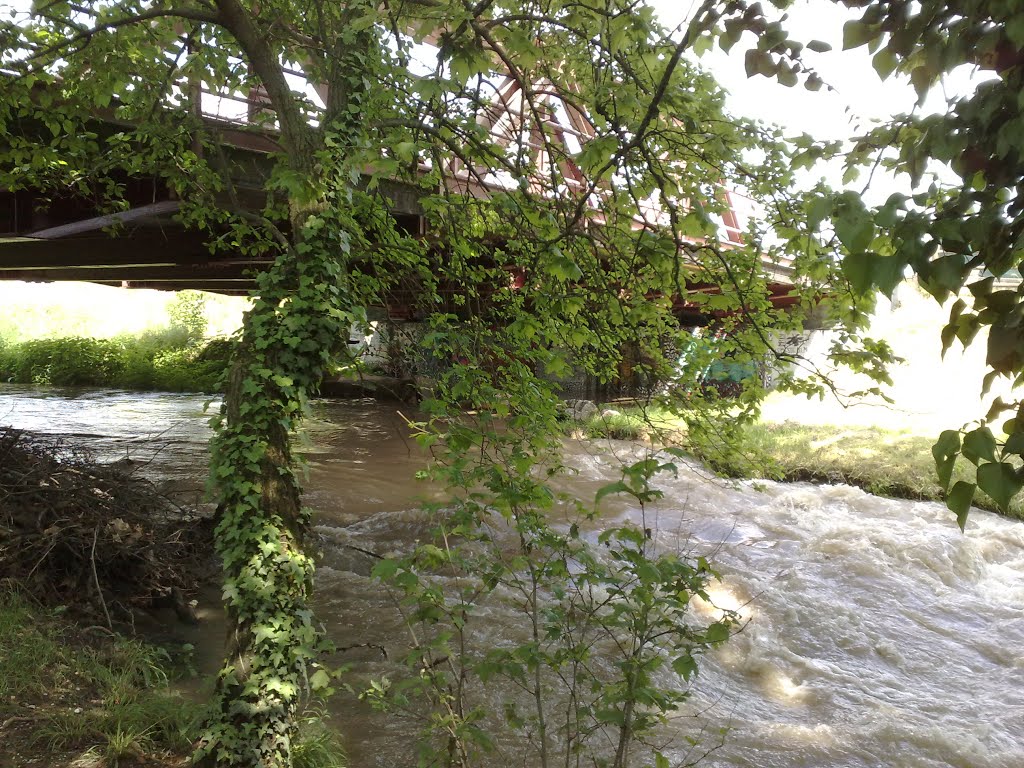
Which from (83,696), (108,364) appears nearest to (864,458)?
(83,696)

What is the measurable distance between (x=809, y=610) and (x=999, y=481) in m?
6.51

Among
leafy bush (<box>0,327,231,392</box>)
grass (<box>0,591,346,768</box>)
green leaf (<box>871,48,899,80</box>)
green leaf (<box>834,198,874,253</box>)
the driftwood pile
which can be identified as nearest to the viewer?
green leaf (<box>834,198,874,253</box>)

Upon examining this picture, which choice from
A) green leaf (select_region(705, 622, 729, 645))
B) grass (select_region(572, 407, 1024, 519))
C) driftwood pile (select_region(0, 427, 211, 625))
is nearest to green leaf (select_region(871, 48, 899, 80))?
green leaf (select_region(705, 622, 729, 645))

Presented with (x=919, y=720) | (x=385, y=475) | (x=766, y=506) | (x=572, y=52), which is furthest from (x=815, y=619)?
(x=385, y=475)

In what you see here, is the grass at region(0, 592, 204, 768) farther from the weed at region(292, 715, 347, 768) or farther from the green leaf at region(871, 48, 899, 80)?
the green leaf at region(871, 48, 899, 80)

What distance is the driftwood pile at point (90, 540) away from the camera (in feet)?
15.4

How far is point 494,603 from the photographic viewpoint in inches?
242

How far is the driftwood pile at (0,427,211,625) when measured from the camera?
4.70 metres

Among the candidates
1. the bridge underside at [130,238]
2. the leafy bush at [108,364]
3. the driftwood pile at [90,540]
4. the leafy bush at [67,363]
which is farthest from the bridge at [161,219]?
the leafy bush at [67,363]

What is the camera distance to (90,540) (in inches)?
191

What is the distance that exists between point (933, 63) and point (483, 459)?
2.27 metres

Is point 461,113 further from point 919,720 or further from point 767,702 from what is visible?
point 919,720

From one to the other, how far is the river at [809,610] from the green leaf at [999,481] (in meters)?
2.78

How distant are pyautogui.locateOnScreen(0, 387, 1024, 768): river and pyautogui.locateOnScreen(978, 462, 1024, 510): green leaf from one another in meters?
2.78
